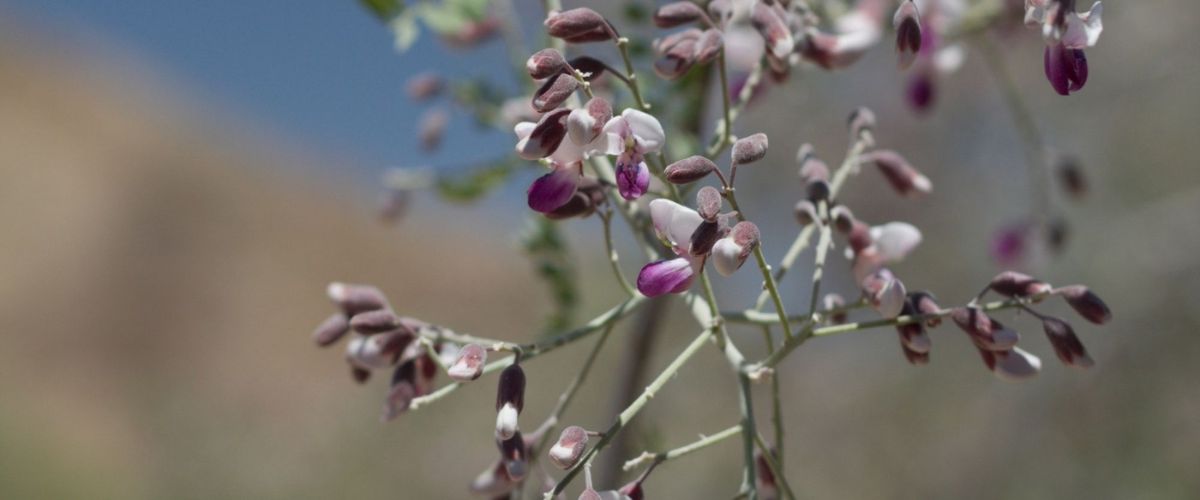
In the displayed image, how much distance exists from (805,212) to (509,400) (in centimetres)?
38

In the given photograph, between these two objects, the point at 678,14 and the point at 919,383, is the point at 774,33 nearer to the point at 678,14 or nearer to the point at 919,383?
the point at 678,14

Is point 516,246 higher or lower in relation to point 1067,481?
higher

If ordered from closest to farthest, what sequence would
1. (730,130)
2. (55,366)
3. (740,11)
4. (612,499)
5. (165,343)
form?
(612,499) → (730,130) → (740,11) → (55,366) → (165,343)

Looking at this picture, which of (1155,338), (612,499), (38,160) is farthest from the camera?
(38,160)

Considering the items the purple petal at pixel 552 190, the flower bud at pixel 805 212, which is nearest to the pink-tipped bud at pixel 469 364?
the purple petal at pixel 552 190

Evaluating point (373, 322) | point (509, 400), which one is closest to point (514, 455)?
point (509, 400)

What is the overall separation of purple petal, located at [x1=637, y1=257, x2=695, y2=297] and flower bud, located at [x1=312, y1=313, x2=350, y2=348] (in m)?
0.43

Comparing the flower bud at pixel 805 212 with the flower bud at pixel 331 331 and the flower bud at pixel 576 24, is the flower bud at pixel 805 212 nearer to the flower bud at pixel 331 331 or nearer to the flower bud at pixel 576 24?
the flower bud at pixel 576 24

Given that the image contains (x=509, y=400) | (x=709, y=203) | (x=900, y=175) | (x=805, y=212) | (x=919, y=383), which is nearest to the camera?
(x=709, y=203)

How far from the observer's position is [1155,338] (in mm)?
4340

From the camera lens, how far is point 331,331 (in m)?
1.21

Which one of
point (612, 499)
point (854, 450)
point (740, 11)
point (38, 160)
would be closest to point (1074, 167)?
point (740, 11)

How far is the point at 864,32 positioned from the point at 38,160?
2375 cm

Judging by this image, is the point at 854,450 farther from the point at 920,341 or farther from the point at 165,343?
the point at 165,343
